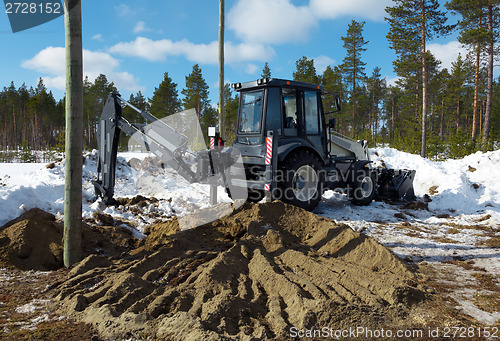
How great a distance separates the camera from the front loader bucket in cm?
1109

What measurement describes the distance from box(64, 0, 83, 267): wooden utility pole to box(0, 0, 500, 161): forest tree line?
19.0 ft

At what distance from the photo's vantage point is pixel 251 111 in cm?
861

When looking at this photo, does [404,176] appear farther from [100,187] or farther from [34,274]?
[34,274]

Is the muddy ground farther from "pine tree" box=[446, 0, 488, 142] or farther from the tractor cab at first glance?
"pine tree" box=[446, 0, 488, 142]

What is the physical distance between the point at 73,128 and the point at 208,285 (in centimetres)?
298

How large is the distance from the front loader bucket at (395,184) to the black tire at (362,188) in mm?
1004

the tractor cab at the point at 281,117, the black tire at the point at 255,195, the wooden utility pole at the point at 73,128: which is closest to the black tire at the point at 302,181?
the tractor cab at the point at 281,117

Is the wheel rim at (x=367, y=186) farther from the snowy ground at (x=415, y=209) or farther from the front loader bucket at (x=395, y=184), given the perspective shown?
the front loader bucket at (x=395, y=184)

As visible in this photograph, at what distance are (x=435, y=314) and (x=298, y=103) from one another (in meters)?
6.02

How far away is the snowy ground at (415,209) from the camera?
221 inches

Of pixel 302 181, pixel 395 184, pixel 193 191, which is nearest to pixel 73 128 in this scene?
pixel 302 181

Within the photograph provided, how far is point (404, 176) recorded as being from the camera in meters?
11.2

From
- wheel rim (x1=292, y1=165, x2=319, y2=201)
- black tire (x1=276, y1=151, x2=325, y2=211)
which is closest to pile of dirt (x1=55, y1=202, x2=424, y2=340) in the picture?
black tire (x1=276, y1=151, x2=325, y2=211)

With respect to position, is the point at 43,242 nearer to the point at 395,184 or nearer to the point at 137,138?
the point at 137,138
